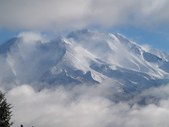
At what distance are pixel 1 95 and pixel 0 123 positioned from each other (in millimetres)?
3530

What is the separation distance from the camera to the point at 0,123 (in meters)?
49.8

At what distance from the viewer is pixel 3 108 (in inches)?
2003

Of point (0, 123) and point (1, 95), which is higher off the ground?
point (1, 95)

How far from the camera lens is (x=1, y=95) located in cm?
5216

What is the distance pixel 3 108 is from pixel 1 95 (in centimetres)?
183

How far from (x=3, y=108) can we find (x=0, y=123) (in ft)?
5.74
